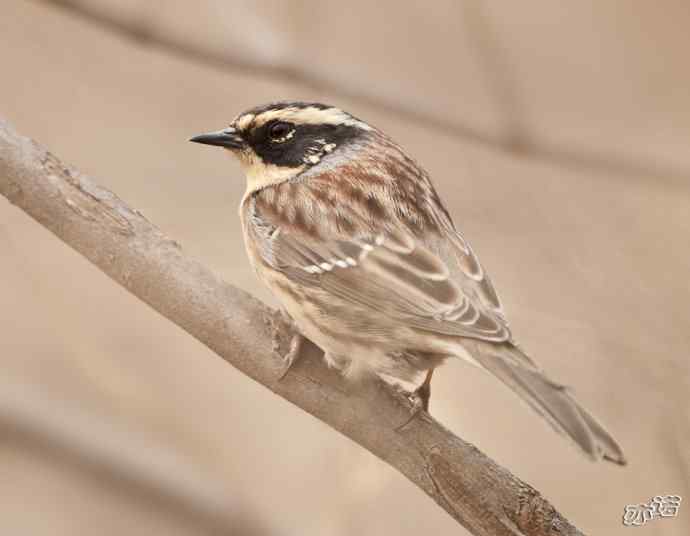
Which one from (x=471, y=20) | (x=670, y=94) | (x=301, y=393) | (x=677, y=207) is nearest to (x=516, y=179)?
(x=677, y=207)

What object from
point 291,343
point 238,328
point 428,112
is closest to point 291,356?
point 291,343

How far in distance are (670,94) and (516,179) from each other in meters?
2.27

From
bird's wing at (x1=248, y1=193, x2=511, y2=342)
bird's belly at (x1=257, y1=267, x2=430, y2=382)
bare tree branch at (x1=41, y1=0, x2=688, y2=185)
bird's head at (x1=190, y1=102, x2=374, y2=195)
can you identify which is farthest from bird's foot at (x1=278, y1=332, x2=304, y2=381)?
bare tree branch at (x1=41, y1=0, x2=688, y2=185)

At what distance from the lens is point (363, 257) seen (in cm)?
441

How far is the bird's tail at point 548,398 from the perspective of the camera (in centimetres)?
340

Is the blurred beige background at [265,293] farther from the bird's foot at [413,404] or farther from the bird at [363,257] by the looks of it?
the bird's foot at [413,404]

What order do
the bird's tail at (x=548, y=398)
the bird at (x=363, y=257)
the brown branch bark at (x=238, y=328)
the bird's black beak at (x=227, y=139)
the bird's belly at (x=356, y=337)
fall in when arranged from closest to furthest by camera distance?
the bird's tail at (x=548, y=398) → the brown branch bark at (x=238, y=328) → the bird at (x=363, y=257) → the bird's belly at (x=356, y=337) → the bird's black beak at (x=227, y=139)

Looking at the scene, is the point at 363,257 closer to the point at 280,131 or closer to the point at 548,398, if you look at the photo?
the point at 280,131

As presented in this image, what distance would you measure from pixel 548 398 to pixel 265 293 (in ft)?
10.4

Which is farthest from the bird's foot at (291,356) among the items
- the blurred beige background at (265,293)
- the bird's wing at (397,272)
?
the blurred beige background at (265,293)

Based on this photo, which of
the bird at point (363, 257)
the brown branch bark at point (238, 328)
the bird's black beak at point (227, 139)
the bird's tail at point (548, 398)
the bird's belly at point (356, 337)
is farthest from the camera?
the bird's black beak at point (227, 139)

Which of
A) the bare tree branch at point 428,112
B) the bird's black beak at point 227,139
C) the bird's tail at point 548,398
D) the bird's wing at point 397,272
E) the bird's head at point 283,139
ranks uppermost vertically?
the bare tree branch at point 428,112

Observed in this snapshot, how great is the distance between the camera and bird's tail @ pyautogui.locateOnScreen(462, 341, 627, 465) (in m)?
3.40

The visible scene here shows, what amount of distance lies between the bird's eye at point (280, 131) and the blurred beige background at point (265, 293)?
0.22 meters
